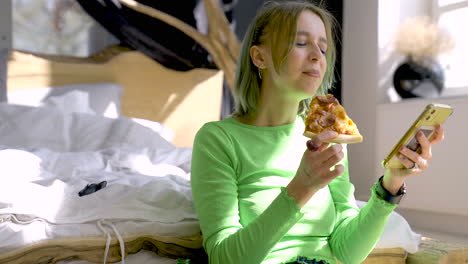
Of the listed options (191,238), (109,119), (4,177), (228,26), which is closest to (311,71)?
(191,238)

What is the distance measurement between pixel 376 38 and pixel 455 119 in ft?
2.91

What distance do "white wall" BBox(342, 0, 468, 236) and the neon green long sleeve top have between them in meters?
1.88

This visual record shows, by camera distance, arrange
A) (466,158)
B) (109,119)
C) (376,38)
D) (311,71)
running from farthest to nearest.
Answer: (376,38) → (466,158) → (109,119) → (311,71)

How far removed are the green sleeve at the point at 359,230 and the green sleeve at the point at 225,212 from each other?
0.21m

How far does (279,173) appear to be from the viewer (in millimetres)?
1085

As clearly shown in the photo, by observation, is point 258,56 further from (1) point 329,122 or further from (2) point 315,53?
(1) point 329,122

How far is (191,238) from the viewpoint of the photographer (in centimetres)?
120

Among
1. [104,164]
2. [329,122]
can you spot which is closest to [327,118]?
[329,122]

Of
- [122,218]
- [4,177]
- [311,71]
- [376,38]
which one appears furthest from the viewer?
[376,38]

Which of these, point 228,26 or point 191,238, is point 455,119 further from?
point 191,238

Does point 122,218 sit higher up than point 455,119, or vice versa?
point 122,218

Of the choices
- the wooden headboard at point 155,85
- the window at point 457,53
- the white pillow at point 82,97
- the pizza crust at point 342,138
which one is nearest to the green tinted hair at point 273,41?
the pizza crust at point 342,138

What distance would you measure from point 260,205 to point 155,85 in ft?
8.05

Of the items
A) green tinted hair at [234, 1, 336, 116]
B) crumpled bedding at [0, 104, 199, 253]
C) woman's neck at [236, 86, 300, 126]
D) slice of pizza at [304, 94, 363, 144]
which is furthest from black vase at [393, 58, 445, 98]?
slice of pizza at [304, 94, 363, 144]
